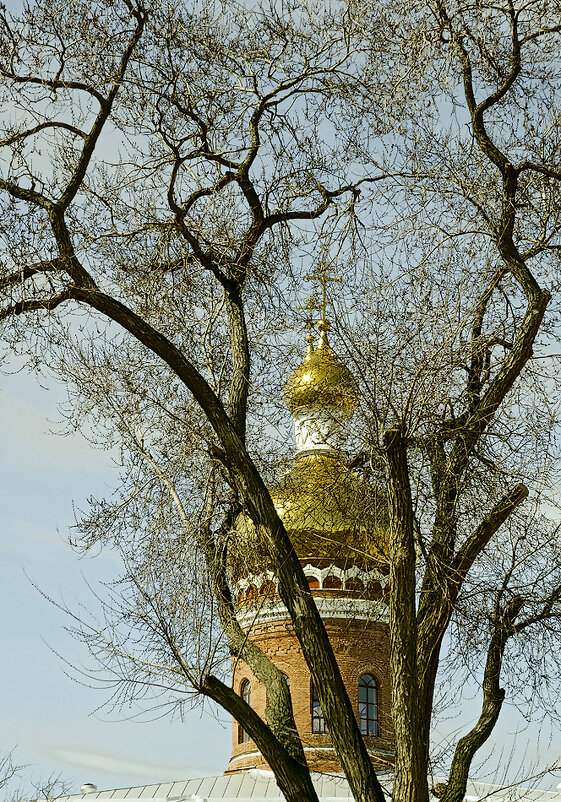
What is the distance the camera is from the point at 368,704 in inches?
815

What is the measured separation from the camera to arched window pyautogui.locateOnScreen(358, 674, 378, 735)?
20797 millimetres

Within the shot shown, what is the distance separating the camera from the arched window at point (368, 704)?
20797 millimetres

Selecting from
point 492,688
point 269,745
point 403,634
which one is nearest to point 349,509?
point 403,634

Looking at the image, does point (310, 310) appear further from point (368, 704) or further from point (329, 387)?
point (368, 704)

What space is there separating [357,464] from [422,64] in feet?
8.47

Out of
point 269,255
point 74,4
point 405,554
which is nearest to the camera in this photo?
point 405,554

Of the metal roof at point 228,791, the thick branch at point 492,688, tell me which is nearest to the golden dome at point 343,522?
the thick branch at point 492,688

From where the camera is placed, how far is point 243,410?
793cm

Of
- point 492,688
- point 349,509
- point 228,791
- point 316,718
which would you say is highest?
point 316,718

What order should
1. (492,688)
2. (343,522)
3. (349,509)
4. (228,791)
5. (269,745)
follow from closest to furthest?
(269,745) < (492,688) < (349,509) < (343,522) < (228,791)

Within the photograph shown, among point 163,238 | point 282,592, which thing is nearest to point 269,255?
point 163,238

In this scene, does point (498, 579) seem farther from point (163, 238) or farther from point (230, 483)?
point (163, 238)

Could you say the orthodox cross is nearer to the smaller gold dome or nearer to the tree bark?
the smaller gold dome

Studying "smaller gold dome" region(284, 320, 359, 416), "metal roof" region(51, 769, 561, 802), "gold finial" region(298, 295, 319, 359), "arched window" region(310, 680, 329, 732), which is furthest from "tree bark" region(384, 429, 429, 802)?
"arched window" region(310, 680, 329, 732)
